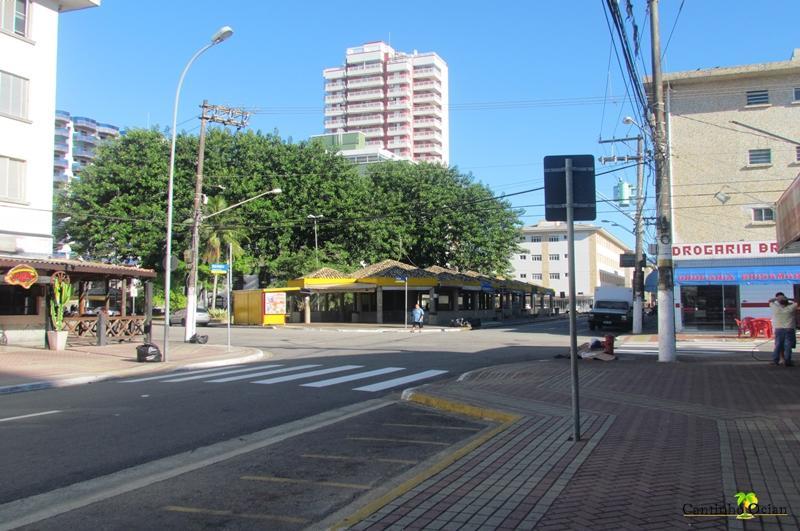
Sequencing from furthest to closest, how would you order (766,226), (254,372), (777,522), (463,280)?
(463,280), (766,226), (254,372), (777,522)

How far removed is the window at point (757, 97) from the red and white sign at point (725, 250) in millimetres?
6916

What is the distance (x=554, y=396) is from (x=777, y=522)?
5856 millimetres

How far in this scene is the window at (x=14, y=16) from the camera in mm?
23456

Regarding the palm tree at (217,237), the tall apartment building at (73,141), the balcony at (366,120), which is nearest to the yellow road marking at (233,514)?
the palm tree at (217,237)

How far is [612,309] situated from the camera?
36688 millimetres

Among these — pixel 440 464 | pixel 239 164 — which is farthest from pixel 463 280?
pixel 440 464

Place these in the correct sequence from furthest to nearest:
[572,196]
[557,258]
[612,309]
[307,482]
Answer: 1. [557,258]
2. [612,309]
3. [572,196]
4. [307,482]

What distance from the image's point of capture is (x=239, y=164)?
45.7 metres

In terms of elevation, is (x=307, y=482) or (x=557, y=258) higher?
(x=557, y=258)

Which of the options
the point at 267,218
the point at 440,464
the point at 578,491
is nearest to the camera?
the point at 578,491

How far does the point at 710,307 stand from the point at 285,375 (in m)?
23.4

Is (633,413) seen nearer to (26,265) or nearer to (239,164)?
(26,265)

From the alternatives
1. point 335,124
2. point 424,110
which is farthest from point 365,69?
point 424,110

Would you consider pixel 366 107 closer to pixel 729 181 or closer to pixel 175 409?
pixel 729 181
